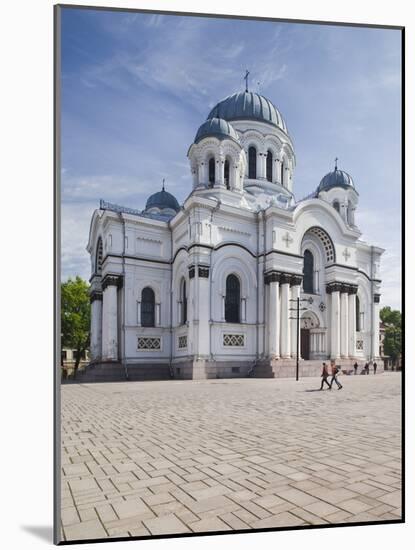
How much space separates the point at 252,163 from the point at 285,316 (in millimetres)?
7564

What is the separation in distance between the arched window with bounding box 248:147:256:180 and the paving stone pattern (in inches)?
528

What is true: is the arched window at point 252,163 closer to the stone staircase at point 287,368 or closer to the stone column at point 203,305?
the stone column at point 203,305

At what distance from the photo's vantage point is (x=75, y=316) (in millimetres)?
3922

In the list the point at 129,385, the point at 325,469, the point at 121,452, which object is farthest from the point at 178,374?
the point at 325,469

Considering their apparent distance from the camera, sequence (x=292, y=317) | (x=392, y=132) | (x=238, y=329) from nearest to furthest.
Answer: (x=392, y=132) → (x=238, y=329) → (x=292, y=317)

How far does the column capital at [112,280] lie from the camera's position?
18.6ft

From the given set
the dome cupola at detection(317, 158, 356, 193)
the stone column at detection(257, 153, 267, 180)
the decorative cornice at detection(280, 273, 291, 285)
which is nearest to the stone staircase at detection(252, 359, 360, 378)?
the decorative cornice at detection(280, 273, 291, 285)

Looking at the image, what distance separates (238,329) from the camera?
1005 centimetres

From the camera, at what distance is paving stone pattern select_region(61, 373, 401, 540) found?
2.84m

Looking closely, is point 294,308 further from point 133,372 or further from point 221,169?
point 133,372

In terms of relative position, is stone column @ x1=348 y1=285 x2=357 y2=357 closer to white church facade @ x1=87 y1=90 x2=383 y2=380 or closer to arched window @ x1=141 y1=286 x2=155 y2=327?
white church facade @ x1=87 y1=90 x2=383 y2=380

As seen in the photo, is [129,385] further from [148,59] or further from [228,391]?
[148,59]

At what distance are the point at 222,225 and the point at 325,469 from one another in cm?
987

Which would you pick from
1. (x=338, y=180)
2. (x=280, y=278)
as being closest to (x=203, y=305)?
(x=280, y=278)
